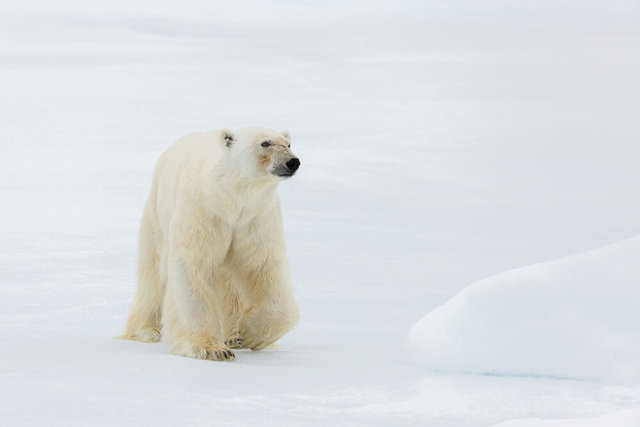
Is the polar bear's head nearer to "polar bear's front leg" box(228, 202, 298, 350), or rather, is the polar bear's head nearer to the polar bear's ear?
the polar bear's ear

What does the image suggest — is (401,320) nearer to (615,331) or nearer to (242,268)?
(242,268)

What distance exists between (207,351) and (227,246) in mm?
507

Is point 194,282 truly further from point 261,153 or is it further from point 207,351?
point 261,153

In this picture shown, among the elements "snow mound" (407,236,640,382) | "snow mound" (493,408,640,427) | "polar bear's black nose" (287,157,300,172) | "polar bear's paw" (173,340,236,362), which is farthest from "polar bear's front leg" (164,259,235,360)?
"snow mound" (493,408,640,427)

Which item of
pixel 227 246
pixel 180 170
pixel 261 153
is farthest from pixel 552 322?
pixel 180 170

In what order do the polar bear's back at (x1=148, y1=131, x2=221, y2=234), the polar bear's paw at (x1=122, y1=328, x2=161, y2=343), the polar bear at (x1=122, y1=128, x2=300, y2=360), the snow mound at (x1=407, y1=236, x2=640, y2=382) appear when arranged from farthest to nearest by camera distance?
1. the polar bear's paw at (x1=122, y1=328, x2=161, y2=343)
2. the polar bear's back at (x1=148, y1=131, x2=221, y2=234)
3. the polar bear at (x1=122, y1=128, x2=300, y2=360)
4. the snow mound at (x1=407, y1=236, x2=640, y2=382)

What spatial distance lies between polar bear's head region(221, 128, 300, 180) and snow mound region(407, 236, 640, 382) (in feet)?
3.29

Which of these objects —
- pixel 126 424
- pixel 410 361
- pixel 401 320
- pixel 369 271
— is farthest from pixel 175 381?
pixel 369 271

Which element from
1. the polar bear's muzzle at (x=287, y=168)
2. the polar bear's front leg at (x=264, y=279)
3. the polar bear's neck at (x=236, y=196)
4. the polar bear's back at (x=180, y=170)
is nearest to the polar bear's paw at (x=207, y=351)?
the polar bear's front leg at (x=264, y=279)

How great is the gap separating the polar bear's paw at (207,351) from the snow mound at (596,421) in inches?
69.9

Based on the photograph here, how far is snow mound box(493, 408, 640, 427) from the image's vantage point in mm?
3238

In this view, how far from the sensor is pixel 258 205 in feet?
16.5

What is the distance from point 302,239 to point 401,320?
104 inches

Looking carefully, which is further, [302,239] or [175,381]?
[302,239]
